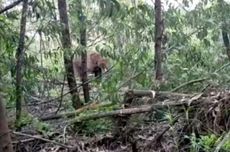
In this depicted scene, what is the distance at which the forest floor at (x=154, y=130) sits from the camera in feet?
9.28

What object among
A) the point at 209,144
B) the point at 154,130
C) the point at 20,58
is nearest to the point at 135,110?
the point at 154,130

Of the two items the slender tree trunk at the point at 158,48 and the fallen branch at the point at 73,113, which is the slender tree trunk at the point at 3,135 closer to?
the fallen branch at the point at 73,113

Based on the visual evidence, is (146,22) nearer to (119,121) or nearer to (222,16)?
(222,16)

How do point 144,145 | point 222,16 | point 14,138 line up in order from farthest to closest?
1. point 222,16
2. point 14,138
3. point 144,145

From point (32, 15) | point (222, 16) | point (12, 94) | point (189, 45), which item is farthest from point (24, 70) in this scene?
point (222, 16)

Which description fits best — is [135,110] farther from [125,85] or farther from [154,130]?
[125,85]

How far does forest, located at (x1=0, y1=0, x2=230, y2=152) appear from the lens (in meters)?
2.98

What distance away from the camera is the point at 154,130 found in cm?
340

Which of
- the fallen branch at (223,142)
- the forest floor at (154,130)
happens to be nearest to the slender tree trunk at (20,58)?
the forest floor at (154,130)

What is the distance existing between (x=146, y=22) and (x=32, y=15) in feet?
5.77

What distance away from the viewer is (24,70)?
14.0 ft

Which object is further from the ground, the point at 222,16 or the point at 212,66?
the point at 222,16

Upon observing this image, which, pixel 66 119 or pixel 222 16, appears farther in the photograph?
pixel 222 16

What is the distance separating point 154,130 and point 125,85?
5.06 feet
